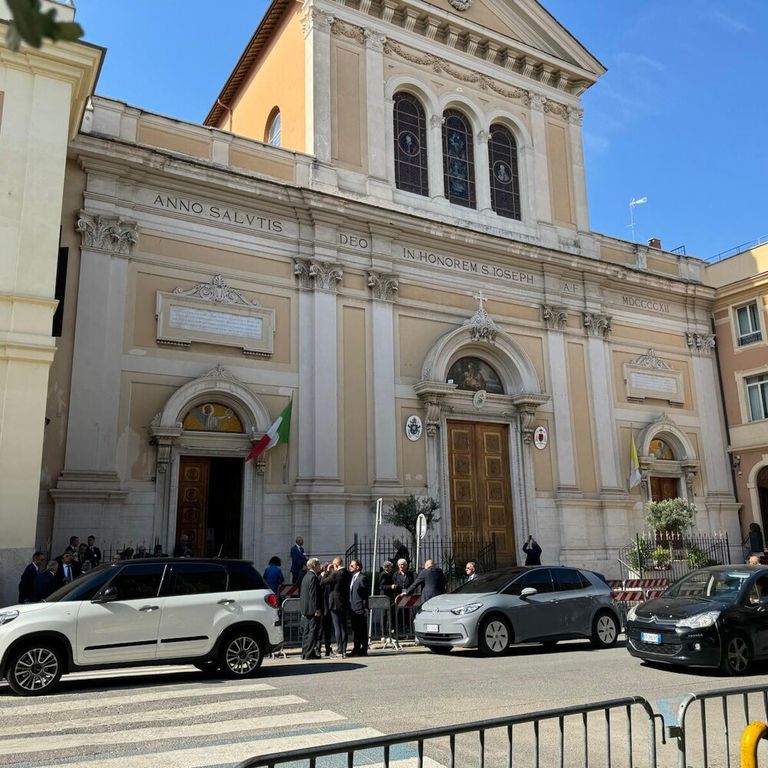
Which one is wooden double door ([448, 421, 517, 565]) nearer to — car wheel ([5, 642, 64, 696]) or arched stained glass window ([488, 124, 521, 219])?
arched stained glass window ([488, 124, 521, 219])

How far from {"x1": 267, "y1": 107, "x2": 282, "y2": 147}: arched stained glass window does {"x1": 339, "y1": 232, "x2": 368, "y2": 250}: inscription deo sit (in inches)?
203

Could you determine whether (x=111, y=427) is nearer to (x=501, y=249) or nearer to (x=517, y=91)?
(x=501, y=249)

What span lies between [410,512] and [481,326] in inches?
259

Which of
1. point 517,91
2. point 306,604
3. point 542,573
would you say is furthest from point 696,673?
point 517,91

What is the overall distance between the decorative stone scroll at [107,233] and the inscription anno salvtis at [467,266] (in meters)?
7.61

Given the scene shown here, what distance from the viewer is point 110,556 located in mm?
16453

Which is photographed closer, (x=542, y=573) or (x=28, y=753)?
(x=28, y=753)

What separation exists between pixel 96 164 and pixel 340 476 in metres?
9.40

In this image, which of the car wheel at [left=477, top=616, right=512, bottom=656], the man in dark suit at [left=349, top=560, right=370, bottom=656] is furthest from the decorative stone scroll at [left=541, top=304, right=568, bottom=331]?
the man in dark suit at [left=349, top=560, right=370, bottom=656]

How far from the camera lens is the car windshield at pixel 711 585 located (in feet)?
37.0

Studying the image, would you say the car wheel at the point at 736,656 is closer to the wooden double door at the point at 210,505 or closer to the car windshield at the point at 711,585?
the car windshield at the point at 711,585

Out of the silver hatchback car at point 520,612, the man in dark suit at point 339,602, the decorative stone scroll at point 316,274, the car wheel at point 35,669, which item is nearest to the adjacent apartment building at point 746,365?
the silver hatchback car at point 520,612

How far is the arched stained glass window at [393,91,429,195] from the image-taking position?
76.6 feet

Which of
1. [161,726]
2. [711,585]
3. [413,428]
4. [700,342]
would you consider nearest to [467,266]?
[413,428]
